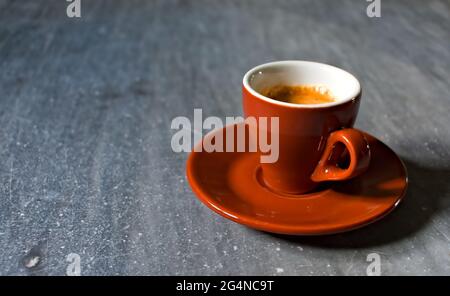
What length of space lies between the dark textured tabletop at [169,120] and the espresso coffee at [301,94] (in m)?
0.14

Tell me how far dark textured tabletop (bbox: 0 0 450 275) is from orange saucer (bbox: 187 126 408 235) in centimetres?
3

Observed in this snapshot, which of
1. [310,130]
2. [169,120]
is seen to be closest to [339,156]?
[310,130]

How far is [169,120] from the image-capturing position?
0.77m

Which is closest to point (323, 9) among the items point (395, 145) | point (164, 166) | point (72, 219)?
point (395, 145)

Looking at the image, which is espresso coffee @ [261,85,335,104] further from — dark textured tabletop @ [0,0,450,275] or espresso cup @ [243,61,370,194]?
dark textured tabletop @ [0,0,450,275]

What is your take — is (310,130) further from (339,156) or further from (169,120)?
(169,120)

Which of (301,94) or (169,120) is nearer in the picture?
(301,94)

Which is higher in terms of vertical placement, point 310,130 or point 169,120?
point 310,130

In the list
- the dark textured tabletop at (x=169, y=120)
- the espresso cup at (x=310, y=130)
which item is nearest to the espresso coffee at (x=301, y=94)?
the espresso cup at (x=310, y=130)

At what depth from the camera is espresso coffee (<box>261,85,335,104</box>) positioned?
607 mm

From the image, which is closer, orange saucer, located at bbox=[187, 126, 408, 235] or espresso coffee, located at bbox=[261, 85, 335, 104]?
orange saucer, located at bbox=[187, 126, 408, 235]

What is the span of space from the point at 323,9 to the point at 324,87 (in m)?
0.70

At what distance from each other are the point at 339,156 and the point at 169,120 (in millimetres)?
298

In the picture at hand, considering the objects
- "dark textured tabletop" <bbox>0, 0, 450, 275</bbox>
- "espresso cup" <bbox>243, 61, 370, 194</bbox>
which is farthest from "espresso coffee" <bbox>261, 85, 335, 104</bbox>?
"dark textured tabletop" <bbox>0, 0, 450, 275</bbox>
